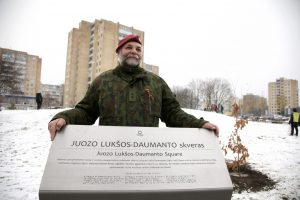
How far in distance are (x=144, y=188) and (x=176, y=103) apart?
1073mm

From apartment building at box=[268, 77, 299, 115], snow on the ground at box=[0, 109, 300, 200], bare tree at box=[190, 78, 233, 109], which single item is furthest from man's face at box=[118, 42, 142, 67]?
apartment building at box=[268, 77, 299, 115]

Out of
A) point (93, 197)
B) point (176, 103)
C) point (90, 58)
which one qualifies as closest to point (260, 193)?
point (176, 103)

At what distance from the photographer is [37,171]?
5203mm

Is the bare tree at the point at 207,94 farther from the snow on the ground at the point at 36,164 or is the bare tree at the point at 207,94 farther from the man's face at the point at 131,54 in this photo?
the man's face at the point at 131,54

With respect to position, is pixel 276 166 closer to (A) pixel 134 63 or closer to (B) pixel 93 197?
(A) pixel 134 63

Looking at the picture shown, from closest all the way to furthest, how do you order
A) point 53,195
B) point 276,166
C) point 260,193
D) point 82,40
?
point 53,195
point 260,193
point 276,166
point 82,40

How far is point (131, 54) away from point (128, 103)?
0.53m

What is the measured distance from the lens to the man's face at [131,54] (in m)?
2.08

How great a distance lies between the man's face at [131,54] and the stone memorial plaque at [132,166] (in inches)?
32.9

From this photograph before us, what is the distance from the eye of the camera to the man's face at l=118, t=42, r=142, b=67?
208 centimetres

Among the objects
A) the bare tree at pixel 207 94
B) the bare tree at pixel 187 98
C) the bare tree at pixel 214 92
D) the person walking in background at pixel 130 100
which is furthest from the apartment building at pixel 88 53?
the person walking in background at pixel 130 100

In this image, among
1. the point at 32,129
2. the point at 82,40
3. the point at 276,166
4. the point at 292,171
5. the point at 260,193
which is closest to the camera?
the point at 260,193

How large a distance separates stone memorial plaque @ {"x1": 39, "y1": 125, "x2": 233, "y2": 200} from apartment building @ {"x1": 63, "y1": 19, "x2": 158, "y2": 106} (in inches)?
2057

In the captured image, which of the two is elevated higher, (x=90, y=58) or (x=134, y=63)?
(x=90, y=58)
